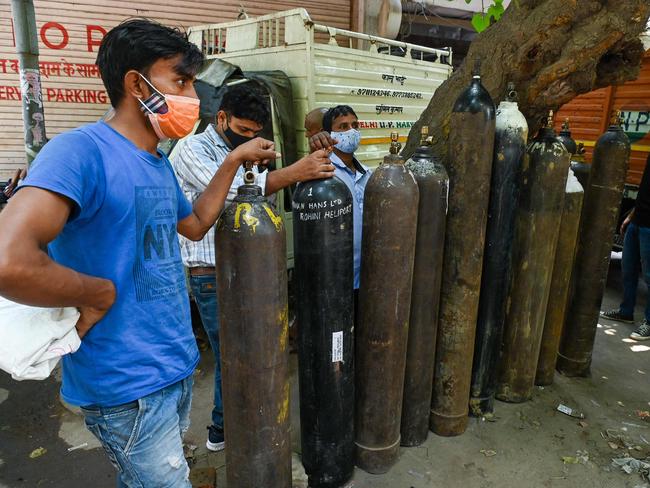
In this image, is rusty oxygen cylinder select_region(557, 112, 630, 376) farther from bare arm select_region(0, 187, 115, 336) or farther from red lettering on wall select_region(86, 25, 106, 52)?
red lettering on wall select_region(86, 25, 106, 52)

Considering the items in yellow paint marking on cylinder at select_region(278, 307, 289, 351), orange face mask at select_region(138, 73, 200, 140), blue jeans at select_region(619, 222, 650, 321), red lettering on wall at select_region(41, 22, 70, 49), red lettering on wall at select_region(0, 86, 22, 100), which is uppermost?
red lettering on wall at select_region(41, 22, 70, 49)

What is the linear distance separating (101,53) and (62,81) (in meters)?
5.89

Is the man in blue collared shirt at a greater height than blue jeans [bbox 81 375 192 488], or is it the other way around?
the man in blue collared shirt

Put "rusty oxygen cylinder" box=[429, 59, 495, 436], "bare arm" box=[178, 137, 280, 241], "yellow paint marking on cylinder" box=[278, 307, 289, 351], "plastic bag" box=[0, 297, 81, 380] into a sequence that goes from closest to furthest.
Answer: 1. "plastic bag" box=[0, 297, 81, 380]
2. "bare arm" box=[178, 137, 280, 241]
3. "yellow paint marking on cylinder" box=[278, 307, 289, 351]
4. "rusty oxygen cylinder" box=[429, 59, 495, 436]

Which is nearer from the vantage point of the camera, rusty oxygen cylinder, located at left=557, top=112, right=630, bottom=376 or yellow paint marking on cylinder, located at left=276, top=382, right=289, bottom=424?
yellow paint marking on cylinder, located at left=276, top=382, right=289, bottom=424

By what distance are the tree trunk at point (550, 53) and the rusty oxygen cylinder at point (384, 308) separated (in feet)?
2.42

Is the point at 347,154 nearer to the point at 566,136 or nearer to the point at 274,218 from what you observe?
Answer: the point at 274,218

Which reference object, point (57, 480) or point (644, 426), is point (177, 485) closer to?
point (57, 480)

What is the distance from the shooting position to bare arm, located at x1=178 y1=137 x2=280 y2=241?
1.77 m

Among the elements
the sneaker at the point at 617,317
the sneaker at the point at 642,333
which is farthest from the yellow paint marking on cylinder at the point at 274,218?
the sneaker at the point at 617,317

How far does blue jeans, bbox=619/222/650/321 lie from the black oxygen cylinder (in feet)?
13.0

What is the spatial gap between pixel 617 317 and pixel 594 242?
2.08 m

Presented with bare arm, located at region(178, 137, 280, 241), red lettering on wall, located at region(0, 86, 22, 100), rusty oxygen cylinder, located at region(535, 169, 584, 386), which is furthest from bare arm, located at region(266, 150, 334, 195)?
red lettering on wall, located at region(0, 86, 22, 100)

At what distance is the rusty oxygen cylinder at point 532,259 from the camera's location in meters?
3.00
